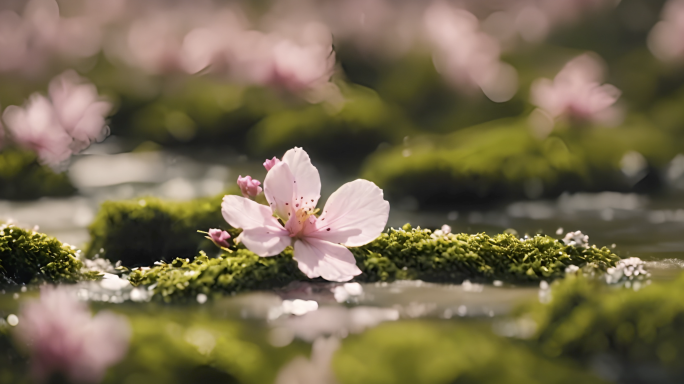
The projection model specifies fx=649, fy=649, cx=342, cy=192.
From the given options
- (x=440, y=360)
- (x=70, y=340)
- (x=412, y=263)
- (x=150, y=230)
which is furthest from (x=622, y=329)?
(x=150, y=230)

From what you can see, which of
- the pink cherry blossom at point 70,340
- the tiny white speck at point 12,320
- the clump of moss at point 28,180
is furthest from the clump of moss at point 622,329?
the clump of moss at point 28,180

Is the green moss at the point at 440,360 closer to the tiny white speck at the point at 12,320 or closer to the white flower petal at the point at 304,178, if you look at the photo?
the white flower petal at the point at 304,178

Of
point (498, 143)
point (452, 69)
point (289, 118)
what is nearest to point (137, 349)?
point (498, 143)

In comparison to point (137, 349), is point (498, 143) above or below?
above

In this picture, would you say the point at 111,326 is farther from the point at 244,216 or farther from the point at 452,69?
the point at 452,69

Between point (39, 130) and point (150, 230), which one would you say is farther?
point (39, 130)

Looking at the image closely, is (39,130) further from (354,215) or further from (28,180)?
(354,215)
